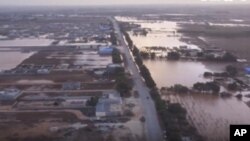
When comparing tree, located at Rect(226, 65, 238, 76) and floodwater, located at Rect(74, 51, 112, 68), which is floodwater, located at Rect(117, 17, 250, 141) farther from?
floodwater, located at Rect(74, 51, 112, 68)

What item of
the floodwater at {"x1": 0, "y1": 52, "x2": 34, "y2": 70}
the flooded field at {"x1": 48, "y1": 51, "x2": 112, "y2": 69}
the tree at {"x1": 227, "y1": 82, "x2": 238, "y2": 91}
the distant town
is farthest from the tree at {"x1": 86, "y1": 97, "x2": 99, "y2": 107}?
the floodwater at {"x1": 0, "y1": 52, "x2": 34, "y2": 70}

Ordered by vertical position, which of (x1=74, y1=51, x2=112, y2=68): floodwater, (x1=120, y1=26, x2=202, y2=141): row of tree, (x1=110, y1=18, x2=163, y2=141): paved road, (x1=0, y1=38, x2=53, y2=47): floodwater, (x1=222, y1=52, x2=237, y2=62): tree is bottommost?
(x1=0, y1=38, x2=53, y2=47): floodwater

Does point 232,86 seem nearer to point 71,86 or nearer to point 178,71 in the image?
point 178,71

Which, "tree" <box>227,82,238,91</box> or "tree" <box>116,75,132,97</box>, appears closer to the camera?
"tree" <box>116,75,132,97</box>

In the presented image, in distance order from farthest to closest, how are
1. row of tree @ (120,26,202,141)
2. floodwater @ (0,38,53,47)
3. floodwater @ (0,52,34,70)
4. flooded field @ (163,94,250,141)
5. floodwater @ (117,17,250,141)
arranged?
1. floodwater @ (0,38,53,47)
2. floodwater @ (0,52,34,70)
3. floodwater @ (117,17,250,141)
4. flooded field @ (163,94,250,141)
5. row of tree @ (120,26,202,141)

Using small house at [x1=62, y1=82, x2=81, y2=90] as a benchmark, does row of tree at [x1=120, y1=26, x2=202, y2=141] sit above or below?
above

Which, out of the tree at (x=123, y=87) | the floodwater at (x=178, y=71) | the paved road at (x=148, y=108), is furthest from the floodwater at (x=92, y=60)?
the tree at (x=123, y=87)
